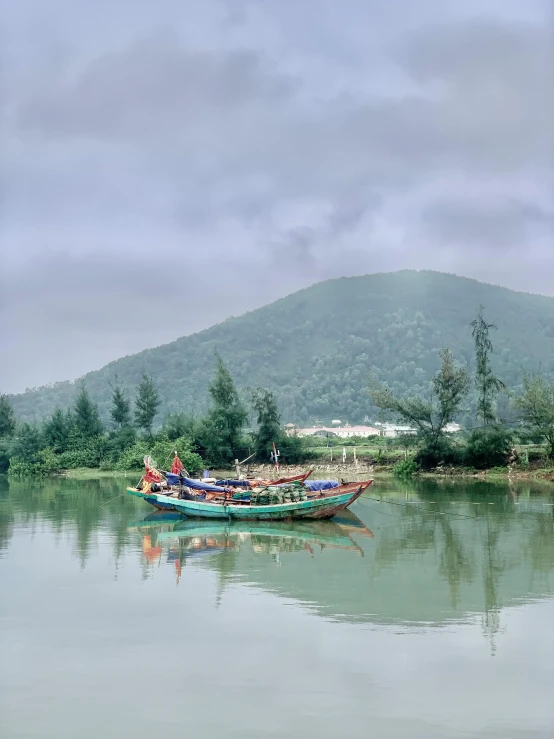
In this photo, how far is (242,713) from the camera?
1105 cm

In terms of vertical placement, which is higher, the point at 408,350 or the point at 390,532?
the point at 408,350

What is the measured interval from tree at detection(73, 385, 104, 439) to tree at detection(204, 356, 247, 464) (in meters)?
11.1

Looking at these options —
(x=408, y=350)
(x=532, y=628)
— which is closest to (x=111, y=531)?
(x=532, y=628)

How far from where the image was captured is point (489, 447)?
4641 cm

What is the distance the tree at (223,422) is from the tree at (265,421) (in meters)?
1.16

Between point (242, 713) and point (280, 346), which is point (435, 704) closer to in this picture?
point (242, 713)

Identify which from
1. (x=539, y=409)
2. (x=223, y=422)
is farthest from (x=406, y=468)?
(x=223, y=422)

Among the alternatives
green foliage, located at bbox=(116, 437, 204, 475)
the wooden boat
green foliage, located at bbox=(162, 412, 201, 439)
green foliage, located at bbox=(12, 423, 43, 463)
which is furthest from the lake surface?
green foliage, located at bbox=(12, 423, 43, 463)

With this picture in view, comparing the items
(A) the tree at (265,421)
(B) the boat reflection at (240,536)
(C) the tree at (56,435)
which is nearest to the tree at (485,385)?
(A) the tree at (265,421)

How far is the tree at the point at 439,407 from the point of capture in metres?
48.2

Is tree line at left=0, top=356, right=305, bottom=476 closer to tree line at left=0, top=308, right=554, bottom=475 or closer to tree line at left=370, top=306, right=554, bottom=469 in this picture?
tree line at left=0, top=308, right=554, bottom=475

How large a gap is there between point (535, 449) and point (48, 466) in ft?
106

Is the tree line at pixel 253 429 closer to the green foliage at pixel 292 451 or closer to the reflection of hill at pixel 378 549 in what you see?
the green foliage at pixel 292 451

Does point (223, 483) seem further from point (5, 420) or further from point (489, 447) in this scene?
point (5, 420)
